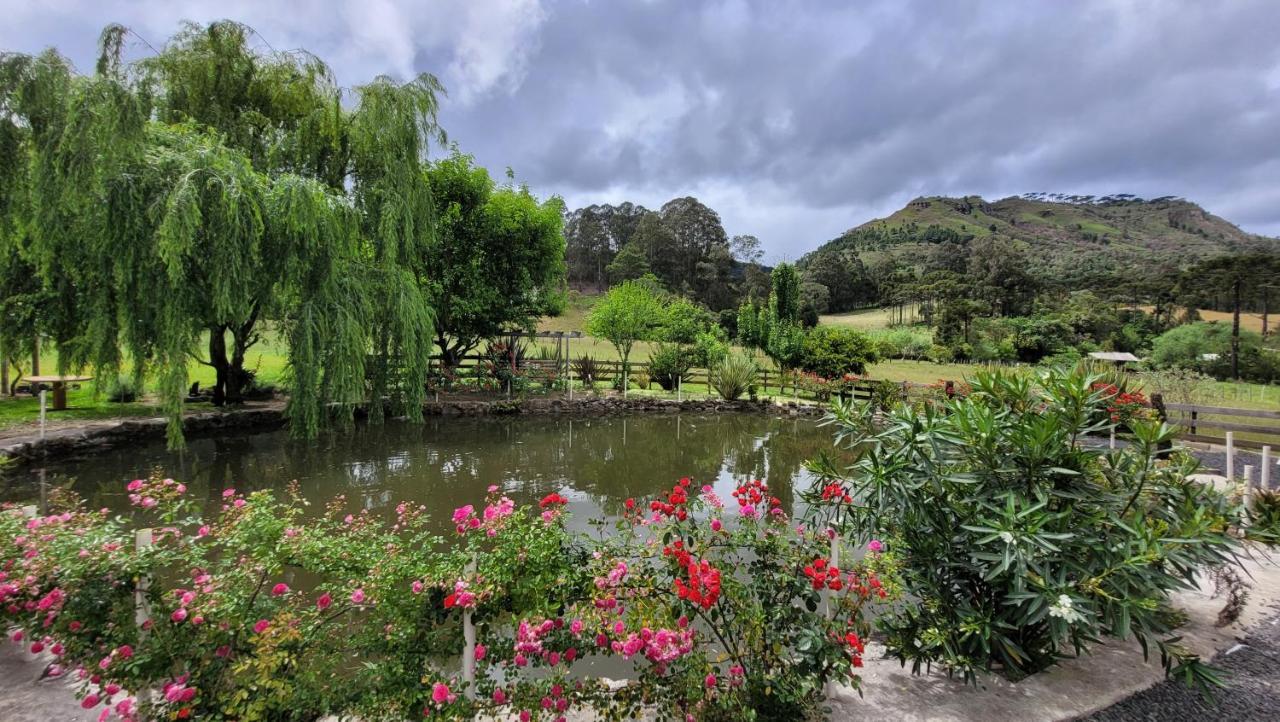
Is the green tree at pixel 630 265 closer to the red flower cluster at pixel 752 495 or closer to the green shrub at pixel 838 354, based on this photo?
the green shrub at pixel 838 354

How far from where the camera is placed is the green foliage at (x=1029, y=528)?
79.2 inches

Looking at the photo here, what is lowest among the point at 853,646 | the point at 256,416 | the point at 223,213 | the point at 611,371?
the point at 256,416

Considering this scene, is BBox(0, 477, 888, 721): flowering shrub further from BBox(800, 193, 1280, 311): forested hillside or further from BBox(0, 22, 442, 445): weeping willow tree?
BBox(800, 193, 1280, 311): forested hillside

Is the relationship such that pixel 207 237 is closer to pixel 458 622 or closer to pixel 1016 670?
pixel 458 622

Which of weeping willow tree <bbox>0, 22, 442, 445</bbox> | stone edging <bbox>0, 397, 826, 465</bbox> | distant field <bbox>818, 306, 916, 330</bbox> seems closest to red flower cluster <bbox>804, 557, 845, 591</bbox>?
weeping willow tree <bbox>0, 22, 442, 445</bbox>

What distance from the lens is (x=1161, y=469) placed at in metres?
2.73

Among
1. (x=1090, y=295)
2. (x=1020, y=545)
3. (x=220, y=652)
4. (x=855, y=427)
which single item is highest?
(x=1090, y=295)

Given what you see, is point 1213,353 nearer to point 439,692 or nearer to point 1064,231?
point 439,692

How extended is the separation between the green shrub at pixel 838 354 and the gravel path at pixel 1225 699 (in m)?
14.2

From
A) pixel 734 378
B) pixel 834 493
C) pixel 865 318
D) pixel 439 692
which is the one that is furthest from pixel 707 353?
pixel 865 318

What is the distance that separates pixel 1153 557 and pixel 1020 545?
15.3 inches

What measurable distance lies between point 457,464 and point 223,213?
4.64 m

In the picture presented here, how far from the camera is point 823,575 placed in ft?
6.75

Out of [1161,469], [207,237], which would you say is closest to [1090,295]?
[1161,469]
